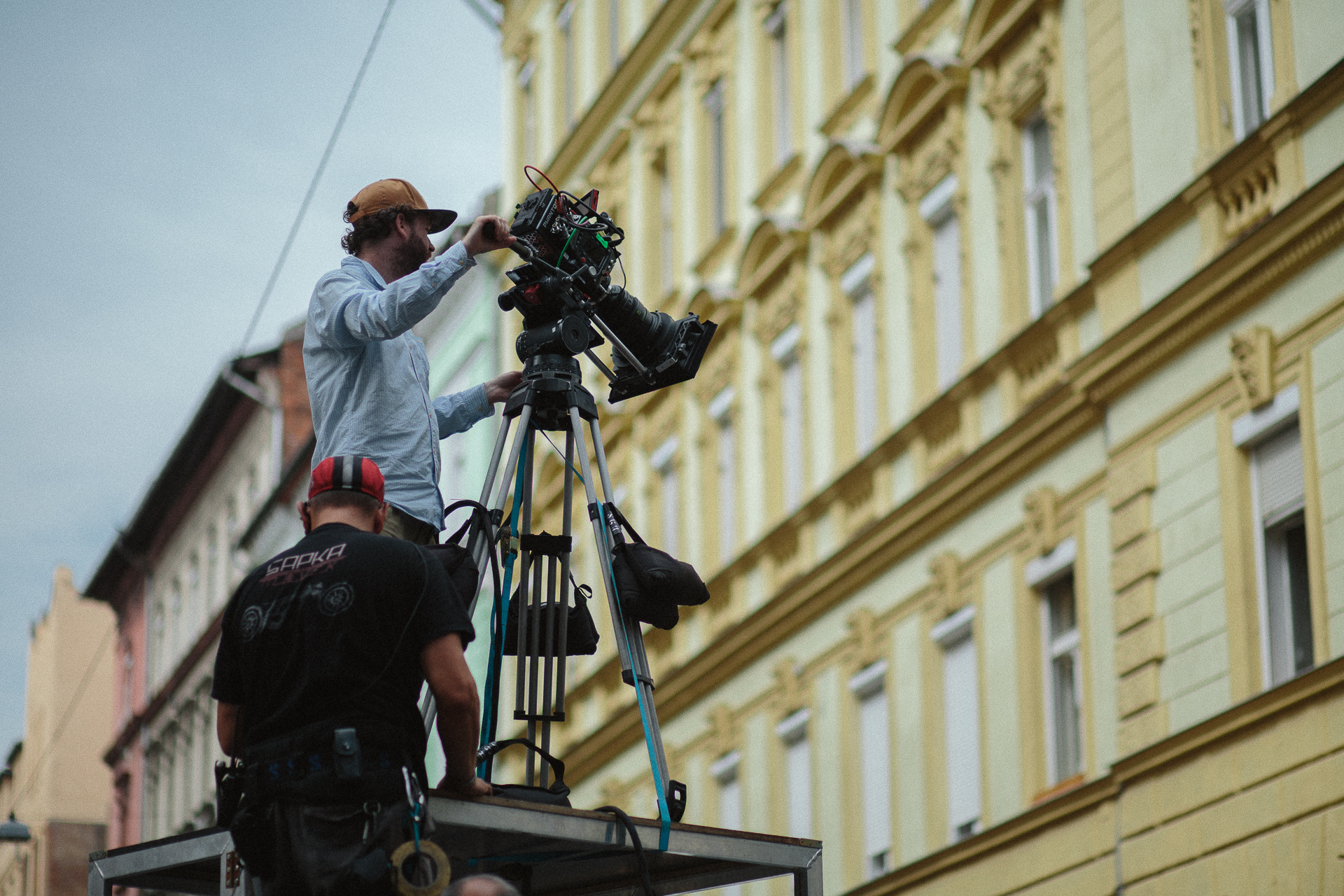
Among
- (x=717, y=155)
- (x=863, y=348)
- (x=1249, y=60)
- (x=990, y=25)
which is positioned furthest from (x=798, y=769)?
(x=1249, y=60)

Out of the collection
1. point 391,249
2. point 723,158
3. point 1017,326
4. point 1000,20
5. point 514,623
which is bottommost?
point 514,623

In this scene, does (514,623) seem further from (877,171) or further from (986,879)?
(877,171)

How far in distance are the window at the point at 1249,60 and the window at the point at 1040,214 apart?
2.27 meters

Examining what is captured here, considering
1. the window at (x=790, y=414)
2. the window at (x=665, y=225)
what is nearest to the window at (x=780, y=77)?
the window at (x=790, y=414)

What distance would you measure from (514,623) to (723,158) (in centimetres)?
1621

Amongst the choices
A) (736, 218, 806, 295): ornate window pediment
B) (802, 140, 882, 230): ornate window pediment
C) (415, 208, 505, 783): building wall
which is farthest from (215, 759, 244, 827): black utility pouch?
(415, 208, 505, 783): building wall

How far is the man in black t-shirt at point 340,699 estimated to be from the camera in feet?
17.9

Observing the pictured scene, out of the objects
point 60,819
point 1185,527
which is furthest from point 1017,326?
point 60,819

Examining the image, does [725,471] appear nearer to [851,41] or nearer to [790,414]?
[790,414]

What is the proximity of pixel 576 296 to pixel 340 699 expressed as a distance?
178cm

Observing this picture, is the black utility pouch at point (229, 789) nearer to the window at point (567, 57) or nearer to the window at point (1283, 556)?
the window at point (1283, 556)

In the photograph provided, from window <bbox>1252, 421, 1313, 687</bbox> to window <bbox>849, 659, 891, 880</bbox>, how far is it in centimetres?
513

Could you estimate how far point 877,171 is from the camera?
18.7m

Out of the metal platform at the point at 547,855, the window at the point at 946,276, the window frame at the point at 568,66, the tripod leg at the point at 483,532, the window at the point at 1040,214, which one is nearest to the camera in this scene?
the metal platform at the point at 547,855
